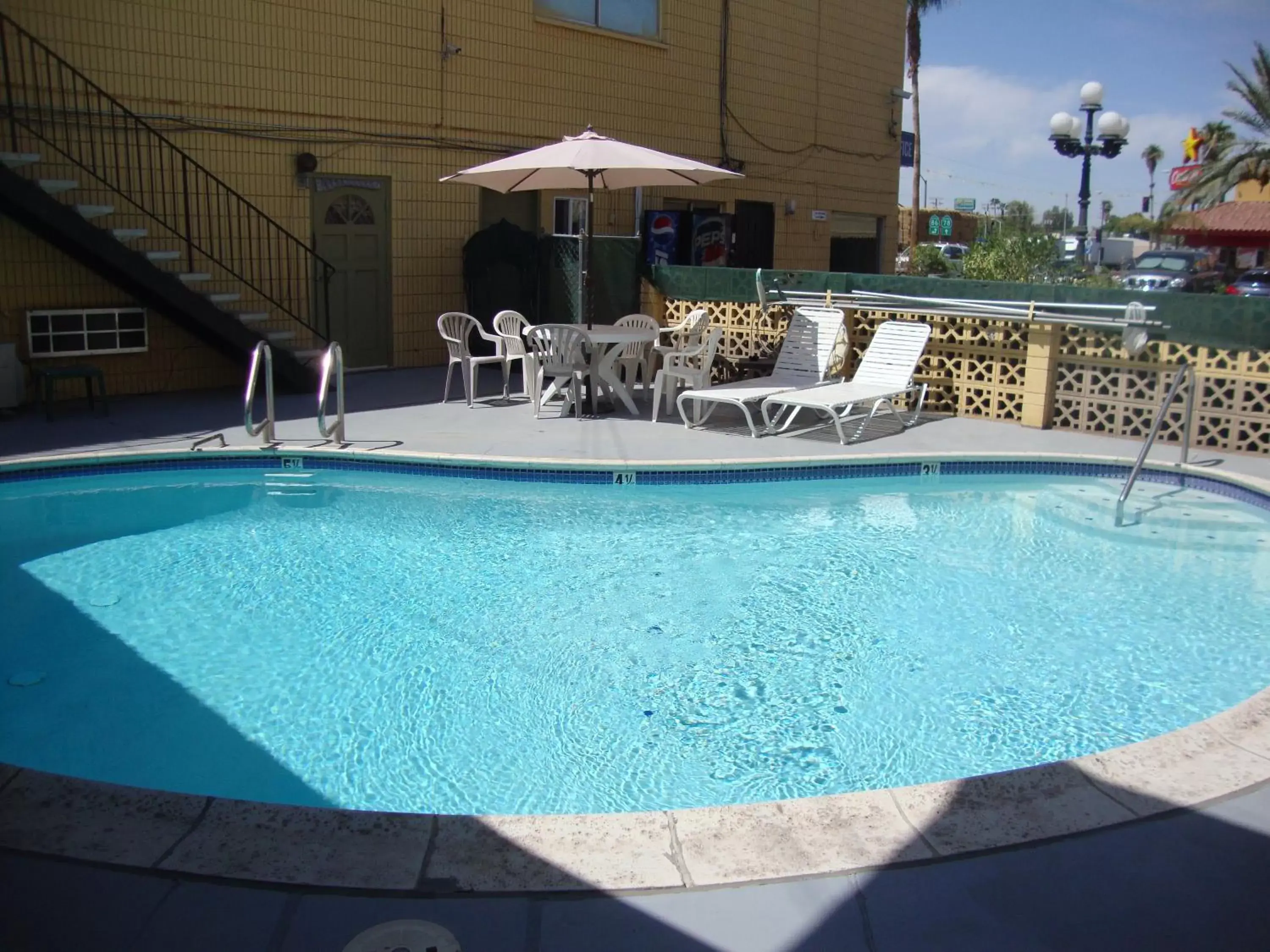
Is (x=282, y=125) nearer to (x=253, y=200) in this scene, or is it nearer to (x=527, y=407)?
(x=253, y=200)

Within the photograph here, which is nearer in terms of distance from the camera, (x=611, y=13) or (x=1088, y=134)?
(x=1088, y=134)

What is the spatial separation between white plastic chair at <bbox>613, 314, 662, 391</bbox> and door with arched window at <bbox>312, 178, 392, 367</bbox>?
3.01 metres

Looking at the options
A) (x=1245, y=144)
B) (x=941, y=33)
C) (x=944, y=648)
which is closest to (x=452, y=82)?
(x=944, y=648)

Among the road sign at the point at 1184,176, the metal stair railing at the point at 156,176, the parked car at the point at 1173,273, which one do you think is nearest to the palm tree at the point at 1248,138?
the road sign at the point at 1184,176

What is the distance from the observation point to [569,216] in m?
14.2

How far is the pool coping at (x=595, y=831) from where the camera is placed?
2.69m

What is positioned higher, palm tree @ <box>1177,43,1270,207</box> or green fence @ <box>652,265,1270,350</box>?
palm tree @ <box>1177,43,1270,207</box>

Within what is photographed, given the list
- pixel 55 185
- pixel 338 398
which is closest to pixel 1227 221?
pixel 338 398

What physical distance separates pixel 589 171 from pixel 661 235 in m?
5.02

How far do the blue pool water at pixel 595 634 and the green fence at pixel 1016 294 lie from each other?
1.49 meters

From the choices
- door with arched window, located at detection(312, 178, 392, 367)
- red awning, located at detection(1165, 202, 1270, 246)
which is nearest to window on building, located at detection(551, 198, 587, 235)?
door with arched window, located at detection(312, 178, 392, 367)

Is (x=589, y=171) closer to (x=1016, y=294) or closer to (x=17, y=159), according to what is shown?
(x=1016, y=294)

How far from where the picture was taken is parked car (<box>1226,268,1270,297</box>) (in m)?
26.9

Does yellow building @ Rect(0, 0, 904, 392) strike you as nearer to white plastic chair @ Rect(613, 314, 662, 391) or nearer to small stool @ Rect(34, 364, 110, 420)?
small stool @ Rect(34, 364, 110, 420)
